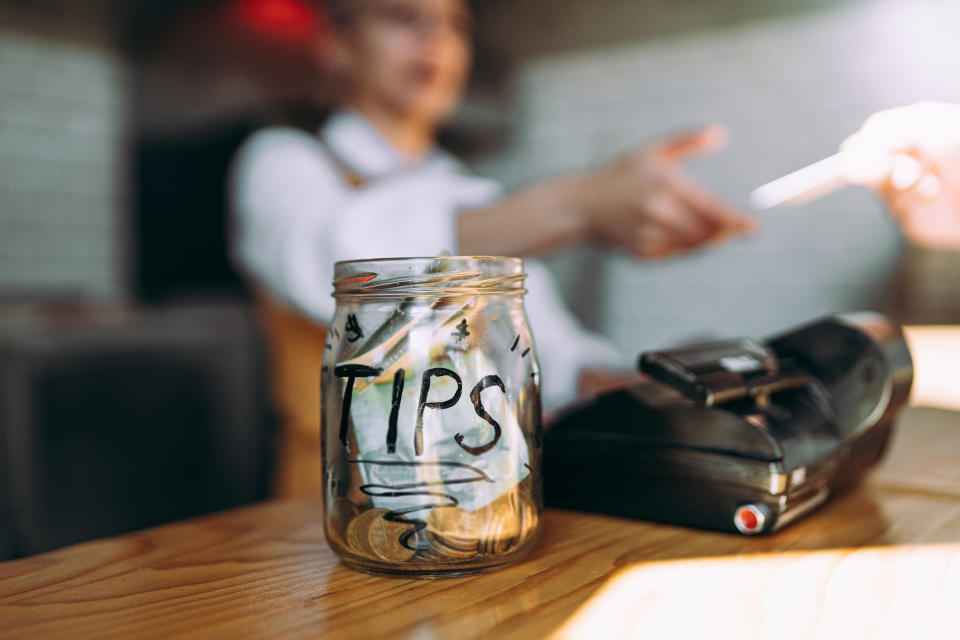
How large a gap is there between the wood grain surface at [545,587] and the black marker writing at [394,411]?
8 centimetres

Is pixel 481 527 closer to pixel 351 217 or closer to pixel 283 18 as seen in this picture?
pixel 351 217

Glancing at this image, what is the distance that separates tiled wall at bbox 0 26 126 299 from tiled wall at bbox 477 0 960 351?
1407 mm

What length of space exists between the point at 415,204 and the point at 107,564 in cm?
76

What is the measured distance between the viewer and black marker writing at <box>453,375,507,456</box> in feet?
1.25

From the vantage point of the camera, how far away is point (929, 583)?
40 cm

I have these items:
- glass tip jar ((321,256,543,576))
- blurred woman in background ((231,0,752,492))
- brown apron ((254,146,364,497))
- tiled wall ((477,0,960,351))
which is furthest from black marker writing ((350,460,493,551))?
tiled wall ((477,0,960,351))

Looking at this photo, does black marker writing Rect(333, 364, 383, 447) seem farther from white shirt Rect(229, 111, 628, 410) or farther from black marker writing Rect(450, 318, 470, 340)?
white shirt Rect(229, 111, 628, 410)

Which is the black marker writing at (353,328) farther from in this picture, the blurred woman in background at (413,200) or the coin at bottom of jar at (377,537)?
the blurred woman in background at (413,200)

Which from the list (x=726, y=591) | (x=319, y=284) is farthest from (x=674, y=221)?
(x=726, y=591)

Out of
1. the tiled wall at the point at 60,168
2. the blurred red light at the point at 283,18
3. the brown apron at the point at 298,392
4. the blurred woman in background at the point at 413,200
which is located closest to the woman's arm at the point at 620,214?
the blurred woman in background at the point at 413,200

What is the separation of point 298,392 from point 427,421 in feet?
3.07

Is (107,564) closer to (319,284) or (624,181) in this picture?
Result: (319,284)

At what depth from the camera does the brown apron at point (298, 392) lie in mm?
1242

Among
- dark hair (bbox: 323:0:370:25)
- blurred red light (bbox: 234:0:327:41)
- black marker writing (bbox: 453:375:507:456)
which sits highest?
blurred red light (bbox: 234:0:327:41)
